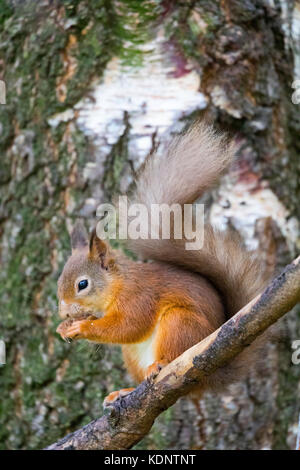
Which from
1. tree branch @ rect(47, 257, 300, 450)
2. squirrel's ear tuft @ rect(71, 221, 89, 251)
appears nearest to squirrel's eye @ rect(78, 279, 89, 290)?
squirrel's ear tuft @ rect(71, 221, 89, 251)

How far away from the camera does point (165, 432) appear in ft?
5.73

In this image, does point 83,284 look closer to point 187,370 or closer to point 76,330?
point 76,330

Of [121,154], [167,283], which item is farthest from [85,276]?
[121,154]

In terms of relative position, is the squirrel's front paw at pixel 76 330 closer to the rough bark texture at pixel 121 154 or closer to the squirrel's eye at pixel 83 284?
the squirrel's eye at pixel 83 284

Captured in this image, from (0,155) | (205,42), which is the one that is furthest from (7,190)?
(205,42)

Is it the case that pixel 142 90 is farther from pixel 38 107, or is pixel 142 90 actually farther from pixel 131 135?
pixel 38 107

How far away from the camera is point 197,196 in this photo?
1.29m

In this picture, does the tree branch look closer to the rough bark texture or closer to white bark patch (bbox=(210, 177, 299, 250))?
the rough bark texture

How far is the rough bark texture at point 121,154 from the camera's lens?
1785 mm

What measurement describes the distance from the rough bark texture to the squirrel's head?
0.41 meters

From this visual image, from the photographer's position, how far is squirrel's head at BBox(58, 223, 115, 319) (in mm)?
1295

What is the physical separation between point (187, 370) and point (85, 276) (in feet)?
1.07

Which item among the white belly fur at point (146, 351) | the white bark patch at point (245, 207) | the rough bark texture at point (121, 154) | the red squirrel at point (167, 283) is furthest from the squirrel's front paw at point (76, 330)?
the white bark patch at point (245, 207)
